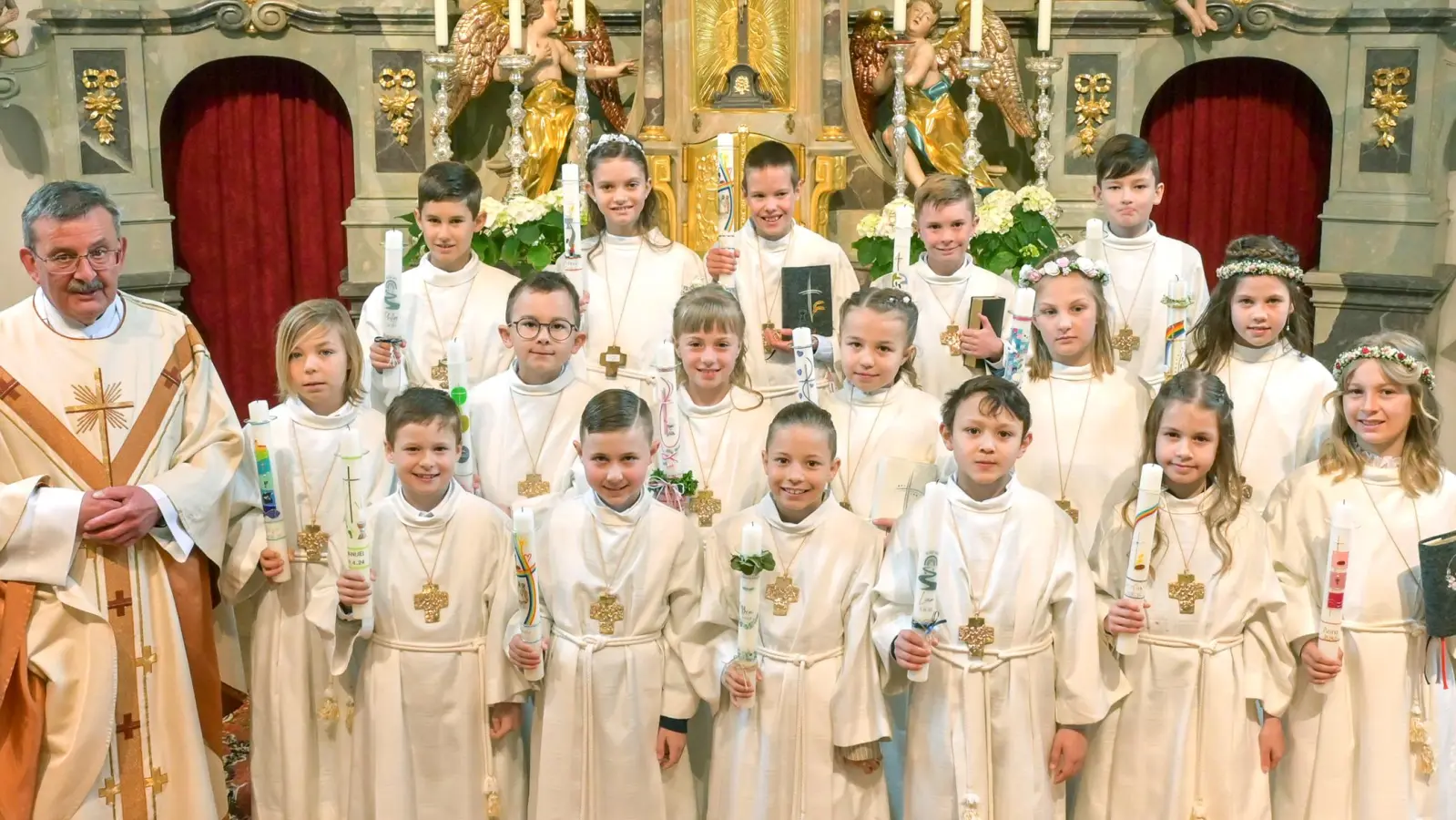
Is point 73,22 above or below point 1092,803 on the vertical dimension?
above

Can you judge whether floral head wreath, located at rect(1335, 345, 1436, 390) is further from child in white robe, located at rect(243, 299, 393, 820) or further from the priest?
the priest

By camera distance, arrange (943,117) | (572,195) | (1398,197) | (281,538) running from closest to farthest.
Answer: (281,538) < (572,195) < (943,117) < (1398,197)

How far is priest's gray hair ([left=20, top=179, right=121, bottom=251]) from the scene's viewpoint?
4.35m

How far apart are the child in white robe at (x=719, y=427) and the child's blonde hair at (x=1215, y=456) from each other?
47.4 inches

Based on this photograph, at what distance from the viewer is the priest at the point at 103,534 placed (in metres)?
4.37

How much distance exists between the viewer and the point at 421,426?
453 cm

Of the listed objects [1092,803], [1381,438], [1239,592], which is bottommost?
[1092,803]

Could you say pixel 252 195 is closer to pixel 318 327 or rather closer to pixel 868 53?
pixel 868 53

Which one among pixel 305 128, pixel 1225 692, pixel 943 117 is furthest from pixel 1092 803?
pixel 305 128

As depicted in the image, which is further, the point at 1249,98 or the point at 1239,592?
the point at 1249,98

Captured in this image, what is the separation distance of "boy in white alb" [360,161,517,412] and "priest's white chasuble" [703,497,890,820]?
5.58ft

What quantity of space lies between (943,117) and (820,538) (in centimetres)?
366

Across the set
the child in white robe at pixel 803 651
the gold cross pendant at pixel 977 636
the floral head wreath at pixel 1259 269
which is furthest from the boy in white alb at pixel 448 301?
the floral head wreath at pixel 1259 269

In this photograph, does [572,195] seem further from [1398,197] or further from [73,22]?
[1398,197]
